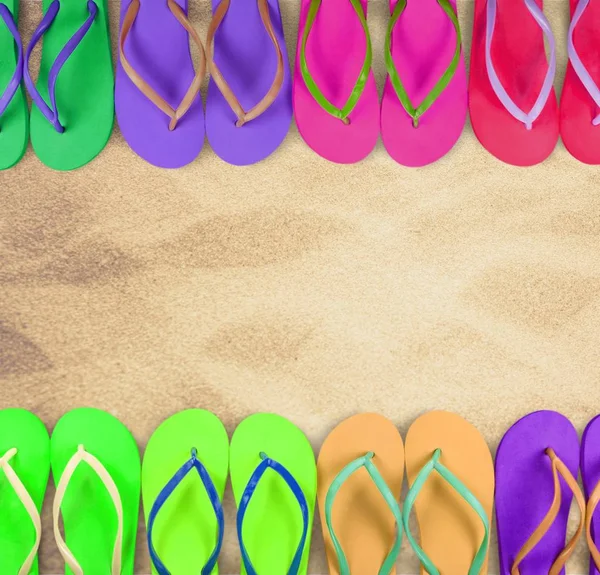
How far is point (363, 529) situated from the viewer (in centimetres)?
86

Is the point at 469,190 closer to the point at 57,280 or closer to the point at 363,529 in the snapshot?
the point at 363,529

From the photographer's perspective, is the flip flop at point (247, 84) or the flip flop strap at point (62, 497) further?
the flip flop at point (247, 84)

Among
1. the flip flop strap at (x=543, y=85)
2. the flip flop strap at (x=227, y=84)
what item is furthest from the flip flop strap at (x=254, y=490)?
the flip flop strap at (x=543, y=85)

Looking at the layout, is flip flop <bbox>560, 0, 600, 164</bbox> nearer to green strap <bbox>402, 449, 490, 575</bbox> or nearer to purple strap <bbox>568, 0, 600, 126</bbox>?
purple strap <bbox>568, 0, 600, 126</bbox>

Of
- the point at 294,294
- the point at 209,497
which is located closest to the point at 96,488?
the point at 209,497

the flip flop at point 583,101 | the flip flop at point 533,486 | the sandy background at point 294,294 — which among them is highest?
the flip flop at point 583,101

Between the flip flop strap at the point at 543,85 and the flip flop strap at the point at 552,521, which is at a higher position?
the flip flop strap at the point at 543,85

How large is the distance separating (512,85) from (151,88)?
1.90ft

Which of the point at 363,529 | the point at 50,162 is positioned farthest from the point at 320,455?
the point at 50,162

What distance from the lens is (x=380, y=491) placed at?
814 mm

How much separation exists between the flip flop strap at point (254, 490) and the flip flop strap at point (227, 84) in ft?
1.72

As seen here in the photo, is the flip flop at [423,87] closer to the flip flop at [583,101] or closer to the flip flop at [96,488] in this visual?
the flip flop at [583,101]

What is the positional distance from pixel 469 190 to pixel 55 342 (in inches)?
27.9

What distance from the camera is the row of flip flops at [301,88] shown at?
0.89 meters
